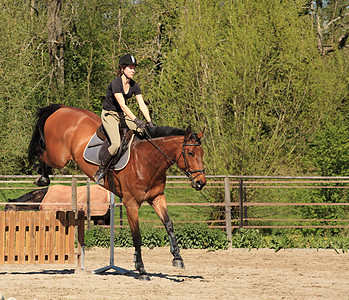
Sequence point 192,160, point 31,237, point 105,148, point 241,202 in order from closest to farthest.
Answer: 1. point 192,160
2. point 105,148
3. point 31,237
4. point 241,202

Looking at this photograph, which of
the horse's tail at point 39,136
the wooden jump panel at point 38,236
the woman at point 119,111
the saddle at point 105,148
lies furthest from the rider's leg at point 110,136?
the horse's tail at point 39,136

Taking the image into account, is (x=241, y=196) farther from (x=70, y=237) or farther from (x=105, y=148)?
A: (x=105, y=148)

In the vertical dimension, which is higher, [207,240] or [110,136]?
[110,136]

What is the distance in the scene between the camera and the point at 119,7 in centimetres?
2861

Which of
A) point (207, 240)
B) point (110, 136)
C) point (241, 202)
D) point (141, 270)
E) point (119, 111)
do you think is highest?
point (119, 111)

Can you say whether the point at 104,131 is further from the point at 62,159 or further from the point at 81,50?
the point at 81,50

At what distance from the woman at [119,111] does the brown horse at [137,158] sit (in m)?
0.25

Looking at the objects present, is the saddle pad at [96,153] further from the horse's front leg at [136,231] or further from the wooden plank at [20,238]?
the wooden plank at [20,238]

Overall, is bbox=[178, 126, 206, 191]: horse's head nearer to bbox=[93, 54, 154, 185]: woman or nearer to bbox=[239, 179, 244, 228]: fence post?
bbox=[93, 54, 154, 185]: woman

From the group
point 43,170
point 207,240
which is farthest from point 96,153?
point 207,240

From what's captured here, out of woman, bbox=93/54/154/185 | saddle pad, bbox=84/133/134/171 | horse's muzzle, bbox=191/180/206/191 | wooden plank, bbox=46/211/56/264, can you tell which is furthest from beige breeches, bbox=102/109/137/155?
wooden plank, bbox=46/211/56/264

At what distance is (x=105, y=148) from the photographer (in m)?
8.76

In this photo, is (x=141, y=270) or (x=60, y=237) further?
(x=60, y=237)

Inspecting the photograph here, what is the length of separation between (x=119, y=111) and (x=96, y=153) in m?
0.77
